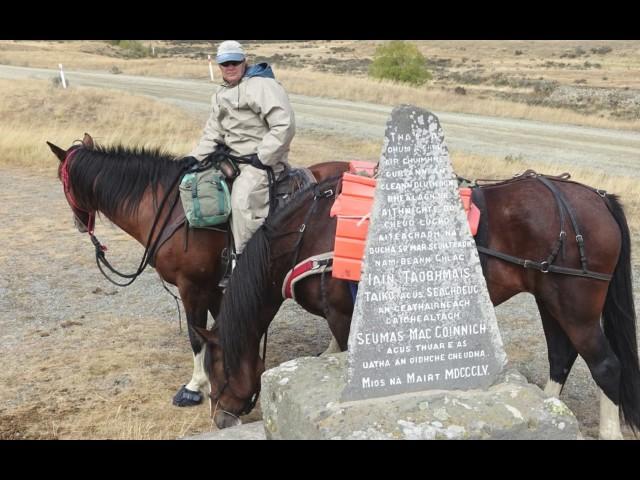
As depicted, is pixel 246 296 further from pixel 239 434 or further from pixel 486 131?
pixel 486 131

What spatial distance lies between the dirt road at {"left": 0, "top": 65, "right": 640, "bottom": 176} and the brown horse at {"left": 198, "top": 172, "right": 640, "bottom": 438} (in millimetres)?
10751

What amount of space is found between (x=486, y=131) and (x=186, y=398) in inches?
651

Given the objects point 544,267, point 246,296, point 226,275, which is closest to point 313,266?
point 246,296

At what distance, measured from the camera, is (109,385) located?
18.4ft

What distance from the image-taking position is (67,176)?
219 inches

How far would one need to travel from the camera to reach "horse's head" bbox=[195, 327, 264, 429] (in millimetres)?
4504

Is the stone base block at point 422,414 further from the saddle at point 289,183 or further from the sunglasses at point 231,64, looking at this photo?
the sunglasses at point 231,64

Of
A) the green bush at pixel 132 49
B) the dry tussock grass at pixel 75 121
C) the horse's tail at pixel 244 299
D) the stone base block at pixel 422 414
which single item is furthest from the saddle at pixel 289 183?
the green bush at pixel 132 49

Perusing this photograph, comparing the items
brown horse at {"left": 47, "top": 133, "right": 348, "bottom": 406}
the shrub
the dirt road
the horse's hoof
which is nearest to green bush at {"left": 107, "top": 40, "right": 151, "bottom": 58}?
the dirt road

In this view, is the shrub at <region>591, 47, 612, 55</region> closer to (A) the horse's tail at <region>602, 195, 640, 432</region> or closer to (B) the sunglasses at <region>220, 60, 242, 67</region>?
(A) the horse's tail at <region>602, 195, 640, 432</region>

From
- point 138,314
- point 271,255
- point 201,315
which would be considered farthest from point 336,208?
point 138,314

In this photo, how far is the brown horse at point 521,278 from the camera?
4285 millimetres

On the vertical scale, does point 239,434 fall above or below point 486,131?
below
